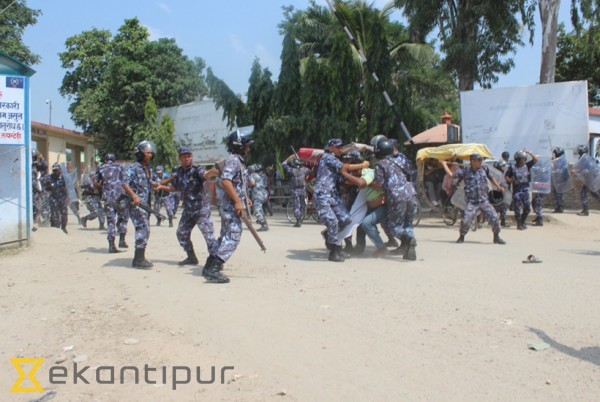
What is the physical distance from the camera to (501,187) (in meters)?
11.6

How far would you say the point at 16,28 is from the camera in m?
26.7

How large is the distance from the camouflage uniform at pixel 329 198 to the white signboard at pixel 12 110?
203 inches

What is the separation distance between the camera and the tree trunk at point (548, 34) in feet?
58.6

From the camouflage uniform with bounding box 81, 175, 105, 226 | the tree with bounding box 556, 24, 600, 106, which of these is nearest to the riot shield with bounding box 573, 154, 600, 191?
the camouflage uniform with bounding box 81, 175, 105, 226

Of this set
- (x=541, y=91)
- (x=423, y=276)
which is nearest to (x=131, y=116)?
(x=541, y=91)

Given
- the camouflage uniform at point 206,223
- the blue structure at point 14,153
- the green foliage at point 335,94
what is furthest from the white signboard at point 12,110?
the green foliage at point 335,94

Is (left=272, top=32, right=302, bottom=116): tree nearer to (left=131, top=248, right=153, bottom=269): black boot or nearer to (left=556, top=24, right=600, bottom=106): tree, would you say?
(left=131, top=248, right=153, bottom=269): black boot

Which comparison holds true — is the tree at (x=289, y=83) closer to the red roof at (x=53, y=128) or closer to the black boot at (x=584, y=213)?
the black boot at (x=584, y=213)

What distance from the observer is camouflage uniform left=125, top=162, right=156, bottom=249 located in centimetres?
755

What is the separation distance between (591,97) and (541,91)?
16311 mm

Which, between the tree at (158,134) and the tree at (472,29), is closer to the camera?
the tree at (472,29)

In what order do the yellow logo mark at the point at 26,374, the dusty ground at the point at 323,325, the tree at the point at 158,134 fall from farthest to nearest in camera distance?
the tree at the point at 158,134 < the yellow logo mark at the point at 26,374 < the dusty ground at the point at 323,325

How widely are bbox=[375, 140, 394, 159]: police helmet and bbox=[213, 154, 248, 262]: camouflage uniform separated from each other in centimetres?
242

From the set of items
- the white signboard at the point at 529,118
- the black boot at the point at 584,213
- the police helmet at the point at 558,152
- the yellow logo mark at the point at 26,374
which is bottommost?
the yellow logo mark at the point at 26,374
